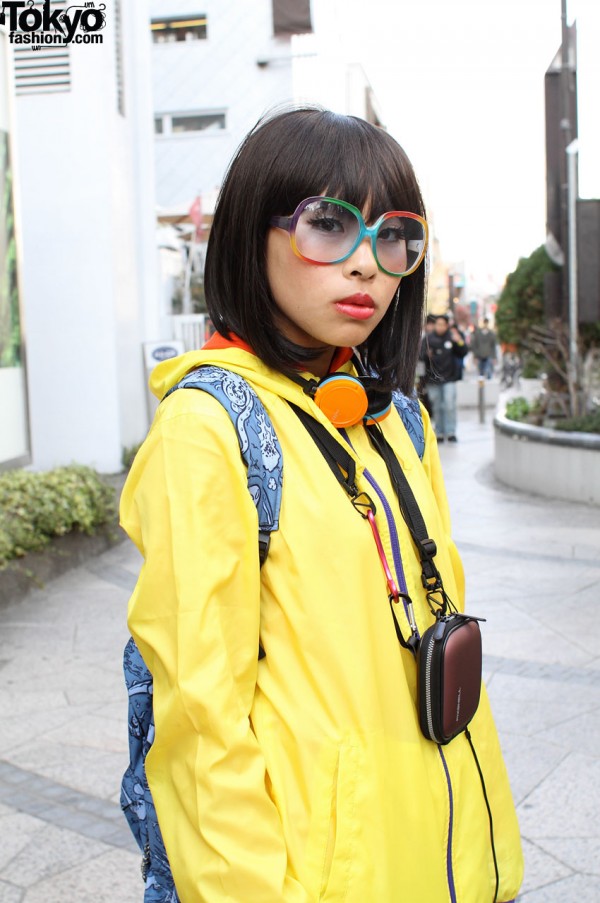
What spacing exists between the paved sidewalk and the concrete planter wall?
145 centimetres

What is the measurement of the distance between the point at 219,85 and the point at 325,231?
94.3 feet

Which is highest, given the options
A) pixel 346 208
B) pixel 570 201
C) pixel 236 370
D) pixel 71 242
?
pixel 570 201

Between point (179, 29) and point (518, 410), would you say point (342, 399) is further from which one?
point (179, 29)

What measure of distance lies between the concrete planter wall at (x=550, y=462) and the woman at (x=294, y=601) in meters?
7.80

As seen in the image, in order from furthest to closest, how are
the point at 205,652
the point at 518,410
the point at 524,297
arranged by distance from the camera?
the point at 524,297 < the point at 518,410 < the point at 205,652

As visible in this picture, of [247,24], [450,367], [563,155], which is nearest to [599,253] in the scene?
[563,155]

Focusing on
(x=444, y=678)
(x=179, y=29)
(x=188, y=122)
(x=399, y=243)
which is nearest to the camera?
(x=444, y=678)

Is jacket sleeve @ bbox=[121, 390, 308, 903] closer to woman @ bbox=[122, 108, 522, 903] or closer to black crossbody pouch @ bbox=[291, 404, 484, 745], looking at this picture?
woman @ bbox=[122, 108, 522, 903]

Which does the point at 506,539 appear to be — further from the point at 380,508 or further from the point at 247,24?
the point at 247,24

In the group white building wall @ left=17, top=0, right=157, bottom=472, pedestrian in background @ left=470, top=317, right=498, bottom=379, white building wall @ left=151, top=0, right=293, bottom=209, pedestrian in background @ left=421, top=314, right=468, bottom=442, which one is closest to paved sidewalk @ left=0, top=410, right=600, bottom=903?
white building wall @ left=17, top=0, right=157, bottom=472

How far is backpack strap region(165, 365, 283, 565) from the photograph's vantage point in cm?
135

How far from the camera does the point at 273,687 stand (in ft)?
4.47

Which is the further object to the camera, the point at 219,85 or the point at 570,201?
the point at 219,85

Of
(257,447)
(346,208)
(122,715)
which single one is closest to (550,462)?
(122,715)
